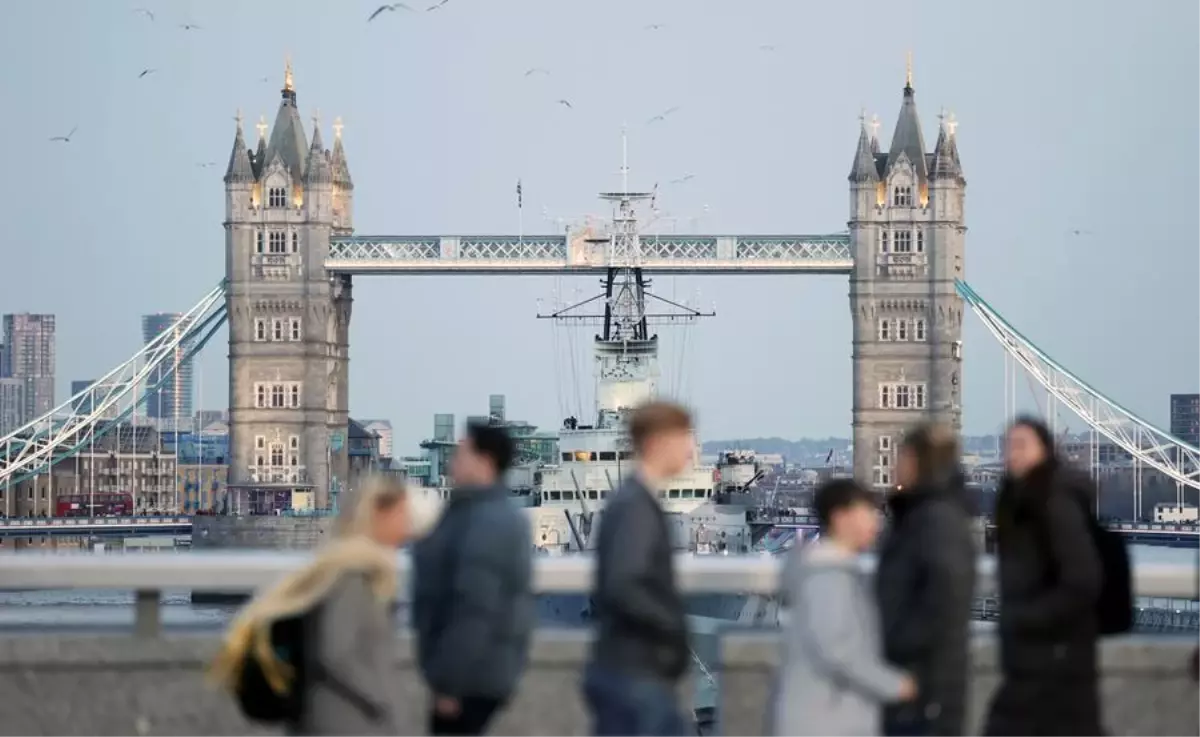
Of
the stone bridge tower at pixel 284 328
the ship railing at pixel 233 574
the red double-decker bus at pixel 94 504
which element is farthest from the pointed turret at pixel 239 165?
the ship railing at pixel 233 574

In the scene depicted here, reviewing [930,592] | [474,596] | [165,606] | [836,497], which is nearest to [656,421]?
[836,497]

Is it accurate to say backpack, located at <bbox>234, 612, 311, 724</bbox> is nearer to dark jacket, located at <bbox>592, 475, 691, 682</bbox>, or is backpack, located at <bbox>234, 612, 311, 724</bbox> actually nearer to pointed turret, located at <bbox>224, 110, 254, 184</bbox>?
dark jacket, located at <bbox>592, 475, 691, 682</bbox>

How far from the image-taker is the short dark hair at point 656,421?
7.00 meters

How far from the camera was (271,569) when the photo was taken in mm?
8391

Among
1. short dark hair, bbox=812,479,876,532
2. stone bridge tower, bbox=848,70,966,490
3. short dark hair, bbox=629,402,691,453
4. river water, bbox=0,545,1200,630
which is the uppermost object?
stone bridge tower, bbox=848,70,966,490

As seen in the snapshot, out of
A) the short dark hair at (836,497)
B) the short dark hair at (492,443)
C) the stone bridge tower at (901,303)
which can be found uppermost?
the stone bridge tower at (901,303)

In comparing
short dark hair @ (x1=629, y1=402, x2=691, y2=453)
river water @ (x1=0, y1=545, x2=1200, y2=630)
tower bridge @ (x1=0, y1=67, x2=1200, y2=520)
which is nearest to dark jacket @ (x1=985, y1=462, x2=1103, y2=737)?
short dark hair @ (x1=629, y1=402, x2=691, y2=453)

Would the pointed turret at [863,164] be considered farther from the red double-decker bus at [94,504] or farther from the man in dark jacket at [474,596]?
the man in dark jacket at [474,596]

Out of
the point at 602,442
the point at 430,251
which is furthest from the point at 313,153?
the point at 602,442

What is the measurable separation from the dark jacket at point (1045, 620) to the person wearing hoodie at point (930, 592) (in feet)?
0.63

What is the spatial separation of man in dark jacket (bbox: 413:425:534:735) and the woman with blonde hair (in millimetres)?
311

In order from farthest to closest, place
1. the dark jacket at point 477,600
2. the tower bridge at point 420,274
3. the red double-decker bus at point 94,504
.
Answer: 1. the red double-decker bus at point 94,504
2. the tower bridge at point 420,274
3. the dark jacket at point 477,600

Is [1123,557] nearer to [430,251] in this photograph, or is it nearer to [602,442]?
[602,442]

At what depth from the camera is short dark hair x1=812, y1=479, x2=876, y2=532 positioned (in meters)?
7.19
